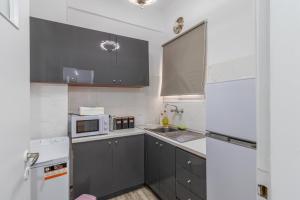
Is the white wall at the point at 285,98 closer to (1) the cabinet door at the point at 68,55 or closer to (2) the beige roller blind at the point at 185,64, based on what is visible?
(2) the beige roller blind at the point at 185,64

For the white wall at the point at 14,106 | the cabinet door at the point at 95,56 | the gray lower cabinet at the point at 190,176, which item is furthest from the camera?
the cabinet door at the point at 95,56

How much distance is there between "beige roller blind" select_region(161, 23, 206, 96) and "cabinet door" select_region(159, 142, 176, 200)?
0.93 metres

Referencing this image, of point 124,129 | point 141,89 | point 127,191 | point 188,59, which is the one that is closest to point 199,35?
point 188,59

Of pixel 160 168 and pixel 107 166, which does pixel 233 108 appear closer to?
pixel 160 168

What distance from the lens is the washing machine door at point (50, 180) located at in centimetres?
145

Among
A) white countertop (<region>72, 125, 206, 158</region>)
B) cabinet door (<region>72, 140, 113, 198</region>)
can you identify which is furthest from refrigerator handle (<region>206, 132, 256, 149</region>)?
cabinet door (<region>72, 140, 113, 198</region>)

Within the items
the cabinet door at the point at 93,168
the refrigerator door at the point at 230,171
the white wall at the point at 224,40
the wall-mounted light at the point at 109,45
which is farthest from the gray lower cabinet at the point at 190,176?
the wall-mounted light at the point at 109,45

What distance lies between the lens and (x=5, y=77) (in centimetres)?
67

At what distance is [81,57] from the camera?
211cm

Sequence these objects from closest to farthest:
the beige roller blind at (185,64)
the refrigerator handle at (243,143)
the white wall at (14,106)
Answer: the white wall at (14,106)
the refrigerator handle at (243,143)
the beige roller blind at (185,64)

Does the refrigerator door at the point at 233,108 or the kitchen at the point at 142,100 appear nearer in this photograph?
the kitchen at the point at 142,100

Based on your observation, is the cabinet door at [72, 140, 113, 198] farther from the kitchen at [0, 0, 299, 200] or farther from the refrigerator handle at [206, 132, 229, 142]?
the refrigerator handle at [206, 132, 229, 142]

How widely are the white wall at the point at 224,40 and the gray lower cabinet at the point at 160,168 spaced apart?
2.14ft

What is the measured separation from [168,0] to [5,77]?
2930 millimetres
